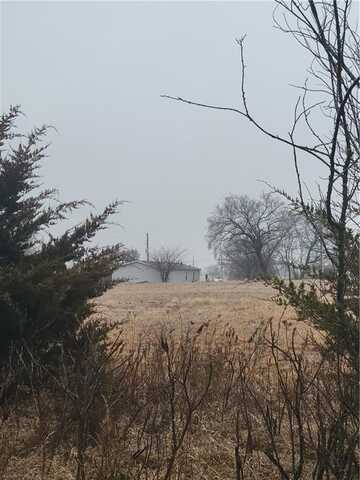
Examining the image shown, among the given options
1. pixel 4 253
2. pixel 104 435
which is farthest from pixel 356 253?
pixel 4 253

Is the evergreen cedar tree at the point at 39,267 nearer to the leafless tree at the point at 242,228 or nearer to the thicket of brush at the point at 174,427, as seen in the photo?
the thicket of brush at the point at 174,427

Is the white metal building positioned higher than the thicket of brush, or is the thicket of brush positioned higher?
the white metal building

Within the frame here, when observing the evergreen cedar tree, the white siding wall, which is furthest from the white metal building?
the evergreen cedar tree

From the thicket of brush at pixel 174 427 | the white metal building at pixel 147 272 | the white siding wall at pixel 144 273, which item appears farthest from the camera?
the white siding wall at pixel 144 273

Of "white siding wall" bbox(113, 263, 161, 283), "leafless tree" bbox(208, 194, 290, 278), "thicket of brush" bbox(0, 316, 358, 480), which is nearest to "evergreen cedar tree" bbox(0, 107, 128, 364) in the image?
"thicket of brush" bbox(0, 316, 358, 480)

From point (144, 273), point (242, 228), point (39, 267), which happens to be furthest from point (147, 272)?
point (39, 267)

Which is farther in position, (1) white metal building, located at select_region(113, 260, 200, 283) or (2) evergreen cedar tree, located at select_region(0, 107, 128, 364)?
(1) white metal building, located at select_region(113, 260, 200, 283)

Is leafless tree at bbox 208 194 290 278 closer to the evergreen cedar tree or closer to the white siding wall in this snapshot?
the white siding wall

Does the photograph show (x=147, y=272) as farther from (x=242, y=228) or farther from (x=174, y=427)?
(x=174, y=427)

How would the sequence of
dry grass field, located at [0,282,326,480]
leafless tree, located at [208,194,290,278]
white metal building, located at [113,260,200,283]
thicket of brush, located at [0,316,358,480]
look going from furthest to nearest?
white metal building, located at [113,260,200,283] < leafless tree, located at [208,194,290,278] < dry grass field, located at [0,282,326,480] < thicket of brush, located at [0,316,358,480]

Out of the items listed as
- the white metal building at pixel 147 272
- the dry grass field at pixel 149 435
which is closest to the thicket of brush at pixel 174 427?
the dry grass field at pixel 149 435

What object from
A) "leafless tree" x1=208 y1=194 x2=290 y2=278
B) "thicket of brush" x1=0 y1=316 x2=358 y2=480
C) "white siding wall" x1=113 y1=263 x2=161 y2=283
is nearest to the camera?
"thicket of brush" x1=0 y1=316 x2=358 y2=480

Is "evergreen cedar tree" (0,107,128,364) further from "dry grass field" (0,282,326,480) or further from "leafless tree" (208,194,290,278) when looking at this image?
"leafless tree" (208,194,290,278)

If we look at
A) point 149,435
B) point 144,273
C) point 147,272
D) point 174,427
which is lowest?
point 149,435
